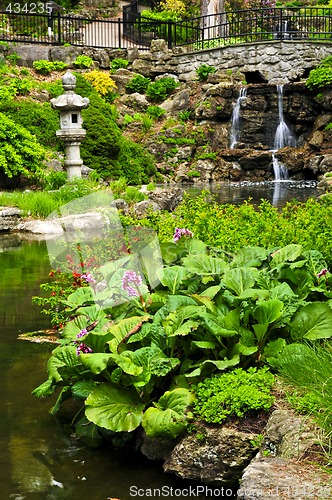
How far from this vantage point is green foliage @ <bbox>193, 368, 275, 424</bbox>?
449 centimetres

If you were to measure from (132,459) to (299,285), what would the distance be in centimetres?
184

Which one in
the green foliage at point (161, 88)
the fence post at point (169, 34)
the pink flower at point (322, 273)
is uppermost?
the fence post at point (169, 34)

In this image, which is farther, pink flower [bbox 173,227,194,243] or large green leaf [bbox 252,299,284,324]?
pink flower [bbox 173,227,194,243]

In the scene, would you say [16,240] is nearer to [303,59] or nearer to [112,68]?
[112,68]

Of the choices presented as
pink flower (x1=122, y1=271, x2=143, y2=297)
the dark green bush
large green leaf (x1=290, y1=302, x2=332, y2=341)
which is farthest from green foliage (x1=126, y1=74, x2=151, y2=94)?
large green leaf (x1=290, y1=302, x2=332, y2=341)

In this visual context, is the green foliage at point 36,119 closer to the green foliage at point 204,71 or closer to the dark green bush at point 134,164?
the dark green bush at point 134,164

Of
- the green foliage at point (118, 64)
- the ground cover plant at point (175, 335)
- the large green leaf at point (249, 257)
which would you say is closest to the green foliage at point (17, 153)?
the green foliage at point (118, 64)

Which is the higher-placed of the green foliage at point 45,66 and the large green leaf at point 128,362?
the green foliage at point 45,66

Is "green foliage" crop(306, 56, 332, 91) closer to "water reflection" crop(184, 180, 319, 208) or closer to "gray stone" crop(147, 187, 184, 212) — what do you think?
"water reflection" crop(184, 180, 319, 208)

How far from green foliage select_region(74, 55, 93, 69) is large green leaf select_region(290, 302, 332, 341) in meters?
22.1

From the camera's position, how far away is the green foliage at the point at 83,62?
2569 centimetres

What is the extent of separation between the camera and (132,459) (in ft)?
15.6

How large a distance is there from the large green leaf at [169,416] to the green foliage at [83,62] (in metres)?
22.5

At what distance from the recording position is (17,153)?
687 inches
